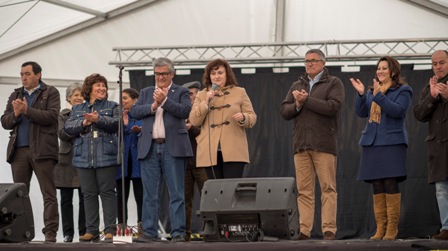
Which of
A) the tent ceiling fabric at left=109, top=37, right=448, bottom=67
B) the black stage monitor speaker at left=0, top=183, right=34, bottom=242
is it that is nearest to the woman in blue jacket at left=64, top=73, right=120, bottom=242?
the black stage monitor speaker at left=0, top=183, right=34, bottom=242

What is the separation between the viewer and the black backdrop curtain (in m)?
9.12

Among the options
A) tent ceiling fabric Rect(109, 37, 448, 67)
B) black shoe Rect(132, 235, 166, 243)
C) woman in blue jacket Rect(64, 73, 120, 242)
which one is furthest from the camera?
tent ceiling fabric Rect(109, 37, 448, 67)

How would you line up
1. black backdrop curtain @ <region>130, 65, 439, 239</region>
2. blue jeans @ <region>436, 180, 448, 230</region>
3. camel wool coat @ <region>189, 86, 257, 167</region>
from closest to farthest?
1. blue jeans @ <region>436, 180, 448, 230</region>
2. camel wool coat @ <region>189, 86, 257, 167</region>
3. black backdrop curtain @ <region>130, 65, 439, 239</region>

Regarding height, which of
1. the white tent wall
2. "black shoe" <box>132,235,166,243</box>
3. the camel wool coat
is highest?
the white tent wall

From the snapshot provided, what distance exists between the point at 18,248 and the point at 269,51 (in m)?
4.98

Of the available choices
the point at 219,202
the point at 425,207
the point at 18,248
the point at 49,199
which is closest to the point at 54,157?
the point at 49,199

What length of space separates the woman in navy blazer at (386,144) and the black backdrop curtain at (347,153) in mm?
2537

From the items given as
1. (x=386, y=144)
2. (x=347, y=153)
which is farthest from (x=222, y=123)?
(x=347, y=153)

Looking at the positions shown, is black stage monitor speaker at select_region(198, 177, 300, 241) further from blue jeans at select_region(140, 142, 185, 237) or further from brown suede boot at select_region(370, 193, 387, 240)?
brown suede boot at select_region(370, 193, 387, 240)

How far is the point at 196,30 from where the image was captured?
1013cm

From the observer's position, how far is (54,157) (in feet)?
23.9

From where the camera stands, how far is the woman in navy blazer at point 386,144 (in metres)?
6.52

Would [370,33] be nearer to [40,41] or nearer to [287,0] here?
[287,0]

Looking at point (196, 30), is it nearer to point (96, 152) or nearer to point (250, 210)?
point (96, 152)
